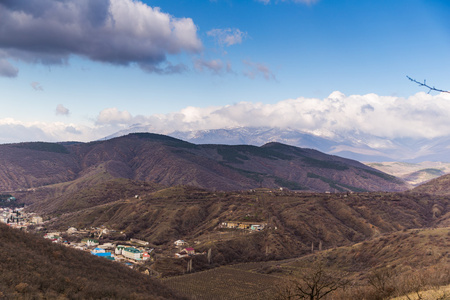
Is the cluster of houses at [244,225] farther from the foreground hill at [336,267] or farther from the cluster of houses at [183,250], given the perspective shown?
the foreground hill at [336,267]

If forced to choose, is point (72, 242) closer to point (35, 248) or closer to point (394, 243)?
point (35, 248)

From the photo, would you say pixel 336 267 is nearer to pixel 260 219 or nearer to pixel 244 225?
pixel 244 225

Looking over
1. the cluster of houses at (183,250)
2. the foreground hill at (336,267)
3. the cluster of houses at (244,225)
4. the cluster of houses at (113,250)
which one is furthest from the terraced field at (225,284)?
the cluster of houses at (244,225)

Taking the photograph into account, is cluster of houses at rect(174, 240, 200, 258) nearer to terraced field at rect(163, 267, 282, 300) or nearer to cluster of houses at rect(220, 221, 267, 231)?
terraced field at rect(163, 267, 282, 300)

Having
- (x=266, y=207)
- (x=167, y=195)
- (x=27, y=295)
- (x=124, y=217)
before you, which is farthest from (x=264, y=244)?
(x=27, y=295)

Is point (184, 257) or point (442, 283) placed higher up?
point (442, 283)

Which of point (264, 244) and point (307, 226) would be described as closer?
point (264, 244)

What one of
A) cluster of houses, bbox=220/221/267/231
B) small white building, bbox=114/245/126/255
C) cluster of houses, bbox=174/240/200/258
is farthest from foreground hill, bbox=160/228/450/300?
small white building, bbox=114/245/126/255

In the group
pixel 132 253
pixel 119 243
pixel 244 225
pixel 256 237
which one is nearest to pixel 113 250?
pixel 119 243
